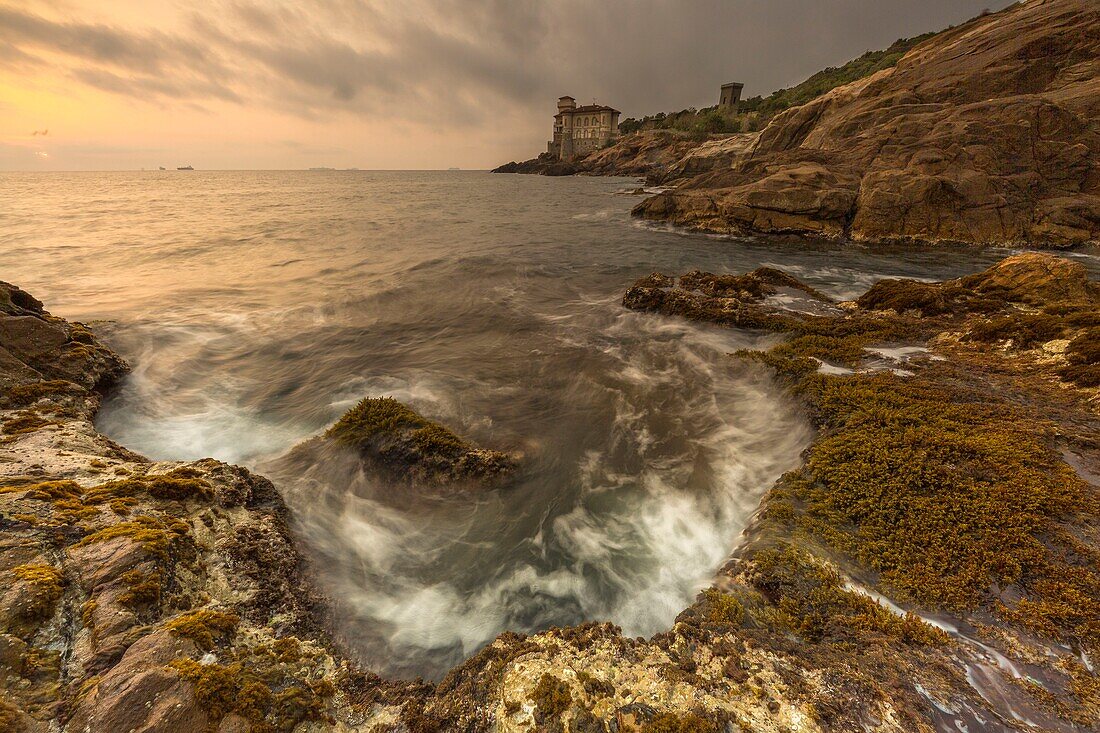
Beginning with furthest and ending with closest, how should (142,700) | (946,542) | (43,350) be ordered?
(43,350) → (946,542) → (142,700)

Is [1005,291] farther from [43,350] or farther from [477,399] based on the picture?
[43,350]

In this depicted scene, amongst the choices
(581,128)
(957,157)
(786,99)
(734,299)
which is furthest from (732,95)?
(734,299)

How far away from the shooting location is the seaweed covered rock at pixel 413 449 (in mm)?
7055

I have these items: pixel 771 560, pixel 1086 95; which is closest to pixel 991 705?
pixel 771 560

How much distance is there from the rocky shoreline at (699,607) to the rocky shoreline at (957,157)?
2238 centimetres

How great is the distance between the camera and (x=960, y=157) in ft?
74.7

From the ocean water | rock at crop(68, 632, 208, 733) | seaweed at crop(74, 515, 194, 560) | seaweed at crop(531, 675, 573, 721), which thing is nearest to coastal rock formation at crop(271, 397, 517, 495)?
the ocean water

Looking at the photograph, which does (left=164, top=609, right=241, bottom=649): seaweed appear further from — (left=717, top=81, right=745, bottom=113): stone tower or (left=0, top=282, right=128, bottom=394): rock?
(left=717, top=81, right=745, bottom=113): stone tower

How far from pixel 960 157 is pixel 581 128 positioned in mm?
117569

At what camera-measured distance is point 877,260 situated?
19.9 m

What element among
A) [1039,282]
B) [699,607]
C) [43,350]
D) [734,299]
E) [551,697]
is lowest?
[699,607]

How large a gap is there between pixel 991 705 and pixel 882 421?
391cm

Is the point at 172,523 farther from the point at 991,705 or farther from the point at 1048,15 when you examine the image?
the point at 1048,15

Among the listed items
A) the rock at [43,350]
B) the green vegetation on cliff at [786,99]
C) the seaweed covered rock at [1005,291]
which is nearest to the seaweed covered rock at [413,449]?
the rock at [43,350]
